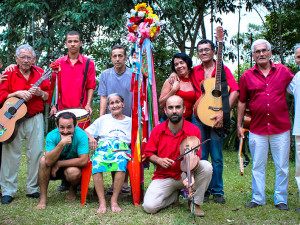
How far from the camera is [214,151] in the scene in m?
4.52

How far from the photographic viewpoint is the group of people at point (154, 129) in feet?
13.6

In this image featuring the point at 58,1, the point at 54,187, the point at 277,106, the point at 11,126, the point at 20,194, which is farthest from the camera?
the point at 58,1

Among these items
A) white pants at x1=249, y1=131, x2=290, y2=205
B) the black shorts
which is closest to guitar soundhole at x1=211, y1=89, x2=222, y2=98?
white pants at x1=249, y1=131, x2=290, y2=205

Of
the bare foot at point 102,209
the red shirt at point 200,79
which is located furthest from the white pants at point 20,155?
the red shirt at point 200,79

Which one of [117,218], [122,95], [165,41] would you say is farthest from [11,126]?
[165,41]

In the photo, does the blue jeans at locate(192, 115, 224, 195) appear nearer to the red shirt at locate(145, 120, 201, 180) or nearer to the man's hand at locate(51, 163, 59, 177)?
the red shirt at locate(145, 120, 201, 180)

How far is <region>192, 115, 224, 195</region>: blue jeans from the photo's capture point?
4520 millimetres

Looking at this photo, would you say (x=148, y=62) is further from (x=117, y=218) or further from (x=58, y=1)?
(x=58, y=1)

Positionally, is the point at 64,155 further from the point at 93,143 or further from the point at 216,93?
the point at 216,93

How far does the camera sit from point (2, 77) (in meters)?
4.67

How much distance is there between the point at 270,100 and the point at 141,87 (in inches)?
63.4

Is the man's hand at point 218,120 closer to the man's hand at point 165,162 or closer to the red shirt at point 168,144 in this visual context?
the red shirt at point 168,144

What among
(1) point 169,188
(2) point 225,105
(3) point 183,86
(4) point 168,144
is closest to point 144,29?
(3) point 183,86

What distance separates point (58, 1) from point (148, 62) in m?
6.46
